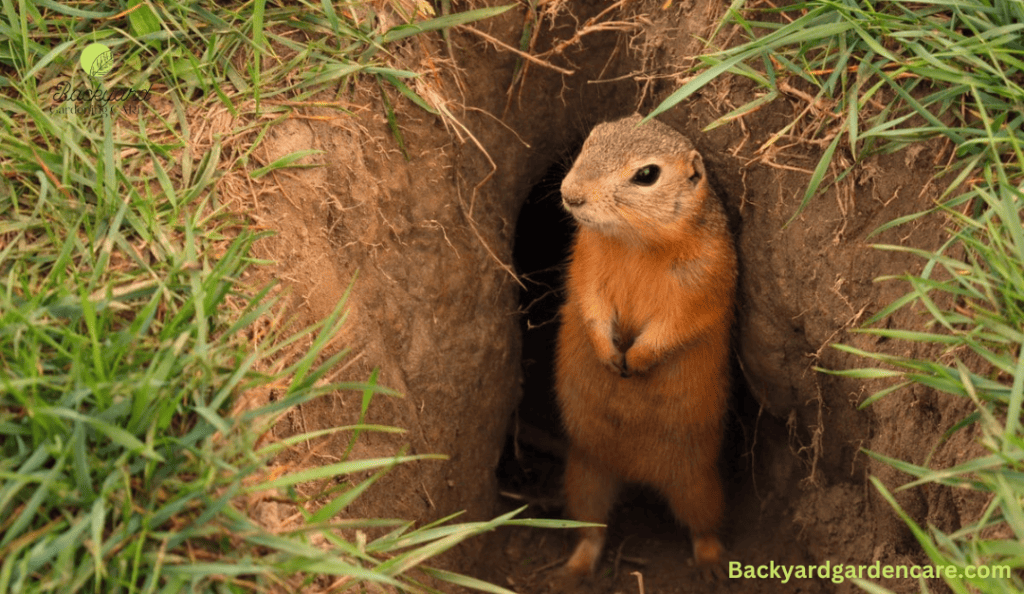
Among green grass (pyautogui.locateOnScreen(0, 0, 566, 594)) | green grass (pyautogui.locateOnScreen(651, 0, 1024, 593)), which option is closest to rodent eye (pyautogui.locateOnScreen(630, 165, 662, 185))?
green grass (pyautogui.locateOnScreen(651, 0, 1024, 593))

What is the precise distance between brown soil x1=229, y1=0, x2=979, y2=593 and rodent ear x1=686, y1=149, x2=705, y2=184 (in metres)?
0.17

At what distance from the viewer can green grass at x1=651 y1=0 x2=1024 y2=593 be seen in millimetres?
2561

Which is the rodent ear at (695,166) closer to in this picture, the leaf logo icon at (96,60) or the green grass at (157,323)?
the green grass at (157,323)

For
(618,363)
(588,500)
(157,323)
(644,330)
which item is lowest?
(588,500)

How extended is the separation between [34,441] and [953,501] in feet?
9.46

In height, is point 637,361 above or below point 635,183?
below

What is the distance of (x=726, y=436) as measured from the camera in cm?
512

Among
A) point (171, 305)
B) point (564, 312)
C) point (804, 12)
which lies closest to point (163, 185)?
point (171, 305)

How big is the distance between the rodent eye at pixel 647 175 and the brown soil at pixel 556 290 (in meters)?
0.40

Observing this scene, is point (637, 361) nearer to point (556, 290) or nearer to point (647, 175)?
point (647, 175)

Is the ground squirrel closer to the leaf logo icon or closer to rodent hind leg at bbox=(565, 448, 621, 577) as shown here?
rodent hind leg at bbox=(565, 448, 621, 577)

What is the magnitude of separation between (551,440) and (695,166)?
2.13 meters

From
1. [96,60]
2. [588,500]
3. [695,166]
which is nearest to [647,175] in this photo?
[695,166]

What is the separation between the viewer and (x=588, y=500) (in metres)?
4.80
